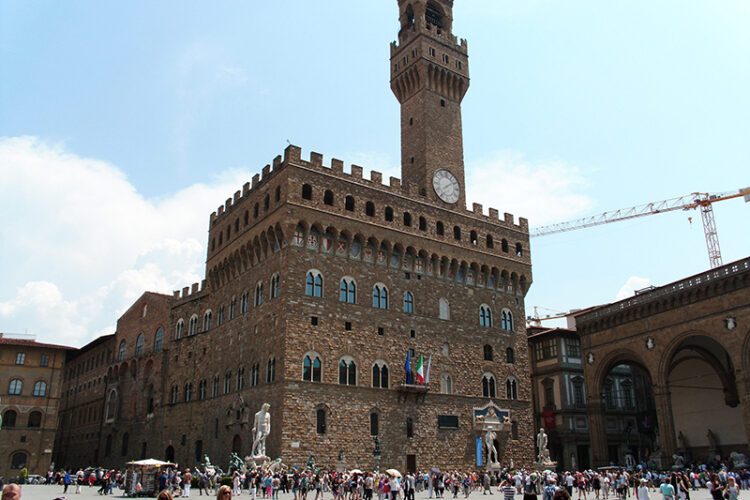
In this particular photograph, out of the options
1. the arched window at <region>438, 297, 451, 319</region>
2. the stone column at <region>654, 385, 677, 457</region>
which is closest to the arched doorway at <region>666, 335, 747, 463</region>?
the stone column at <region>654, 385, 677, 457</region>

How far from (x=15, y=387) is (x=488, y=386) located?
40.4 m

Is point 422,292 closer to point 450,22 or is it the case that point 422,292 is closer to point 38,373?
point 450,22

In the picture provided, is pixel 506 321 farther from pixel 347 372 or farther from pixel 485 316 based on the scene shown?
pixel 347 372

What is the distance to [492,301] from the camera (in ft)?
143

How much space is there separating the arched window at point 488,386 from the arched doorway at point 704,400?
1051 centimetres

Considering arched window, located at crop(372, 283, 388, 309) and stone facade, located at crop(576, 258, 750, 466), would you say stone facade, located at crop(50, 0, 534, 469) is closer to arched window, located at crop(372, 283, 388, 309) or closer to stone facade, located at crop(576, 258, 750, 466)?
arched window, located at crop(372, 283, 388, 309)

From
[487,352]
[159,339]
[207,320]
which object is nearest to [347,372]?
[487,352]

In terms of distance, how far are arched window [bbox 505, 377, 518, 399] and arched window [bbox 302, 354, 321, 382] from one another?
14.5 metres

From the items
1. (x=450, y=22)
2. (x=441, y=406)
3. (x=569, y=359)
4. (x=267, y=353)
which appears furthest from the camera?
(x=569, y=359)

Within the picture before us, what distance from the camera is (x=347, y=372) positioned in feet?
116

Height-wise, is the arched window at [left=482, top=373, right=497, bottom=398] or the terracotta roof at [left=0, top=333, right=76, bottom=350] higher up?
the terracotta roof at [left=0, top=333, right=76, bottom=350]

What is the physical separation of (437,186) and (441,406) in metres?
14.4

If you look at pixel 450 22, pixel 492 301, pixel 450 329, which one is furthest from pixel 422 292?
pixel 450 22

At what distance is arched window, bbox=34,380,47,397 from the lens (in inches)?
2164
